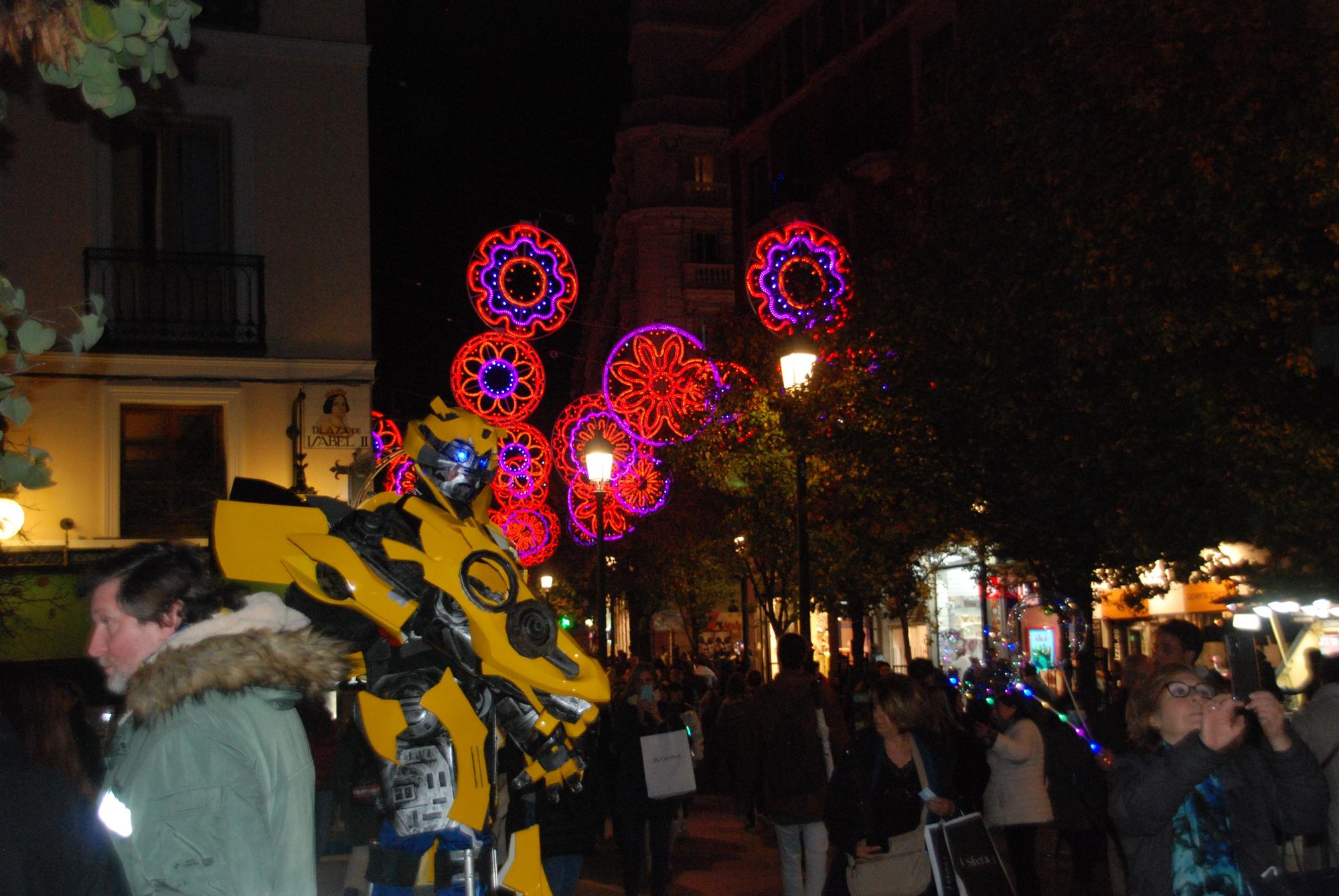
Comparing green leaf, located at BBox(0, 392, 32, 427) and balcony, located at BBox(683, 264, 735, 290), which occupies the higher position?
balcony, located at BBox(683, 264, 735, 290)

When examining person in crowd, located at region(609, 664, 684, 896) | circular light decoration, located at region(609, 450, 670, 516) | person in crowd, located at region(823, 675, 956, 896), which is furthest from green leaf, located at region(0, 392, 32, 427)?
circular light decoration, located at region(609, 450, 670, 516)

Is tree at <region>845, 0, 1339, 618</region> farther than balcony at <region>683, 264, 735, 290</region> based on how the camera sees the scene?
No

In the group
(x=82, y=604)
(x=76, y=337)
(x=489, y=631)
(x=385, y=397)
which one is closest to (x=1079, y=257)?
(x=489, y=631)

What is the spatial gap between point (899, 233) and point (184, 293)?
9.49 m

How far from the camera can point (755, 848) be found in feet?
47.7

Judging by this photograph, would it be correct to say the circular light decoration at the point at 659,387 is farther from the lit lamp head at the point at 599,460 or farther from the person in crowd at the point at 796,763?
the person in crowd at the point at 796,763

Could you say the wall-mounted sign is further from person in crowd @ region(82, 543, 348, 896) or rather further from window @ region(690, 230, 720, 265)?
window @ region(690, 230, 720, 265)

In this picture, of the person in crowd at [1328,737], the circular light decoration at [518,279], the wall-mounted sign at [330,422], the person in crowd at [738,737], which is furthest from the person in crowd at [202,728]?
the circular light decoration at [518,279]

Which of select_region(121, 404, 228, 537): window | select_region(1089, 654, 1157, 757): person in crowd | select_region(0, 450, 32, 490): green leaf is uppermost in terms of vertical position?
select_region(121, 404, 228, 537): window

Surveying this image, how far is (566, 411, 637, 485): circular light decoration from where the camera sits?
80.7ft

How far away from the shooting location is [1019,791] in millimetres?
8852

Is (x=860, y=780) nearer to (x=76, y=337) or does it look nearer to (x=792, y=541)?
(x=76, y=337)

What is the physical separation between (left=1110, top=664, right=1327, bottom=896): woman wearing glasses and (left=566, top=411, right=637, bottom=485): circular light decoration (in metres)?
19.1

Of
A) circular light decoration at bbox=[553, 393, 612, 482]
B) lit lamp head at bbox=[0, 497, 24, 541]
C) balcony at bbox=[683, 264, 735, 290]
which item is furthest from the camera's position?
balcony at bbox=[683, 264, 735, 290]
